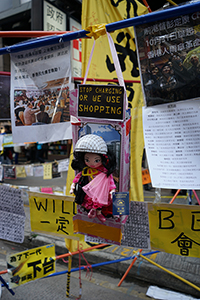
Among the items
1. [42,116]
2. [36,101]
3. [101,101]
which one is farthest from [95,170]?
[36,101]

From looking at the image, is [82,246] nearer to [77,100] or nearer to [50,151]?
[77,100]

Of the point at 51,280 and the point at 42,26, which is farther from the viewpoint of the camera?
the point at 42,26

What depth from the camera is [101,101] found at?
152 centimetres

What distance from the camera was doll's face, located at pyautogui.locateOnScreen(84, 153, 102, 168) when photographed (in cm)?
159

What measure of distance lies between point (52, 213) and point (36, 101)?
1012 millimetres

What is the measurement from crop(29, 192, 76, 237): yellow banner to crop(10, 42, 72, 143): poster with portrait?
577 mm

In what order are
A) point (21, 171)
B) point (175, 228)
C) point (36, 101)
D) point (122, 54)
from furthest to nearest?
point (21, 171) < point (122, 54) < point (36, 101) < point (175, 228)

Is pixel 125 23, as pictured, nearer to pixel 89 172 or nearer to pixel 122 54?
pixel 89 172

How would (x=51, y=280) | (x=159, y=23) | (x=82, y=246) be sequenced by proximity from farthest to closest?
(x=51, y=280) → (x=82, y=246) → (x=159, y=23)

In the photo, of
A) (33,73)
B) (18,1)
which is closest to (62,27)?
(18,1)

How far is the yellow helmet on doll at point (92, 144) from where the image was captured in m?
1.50

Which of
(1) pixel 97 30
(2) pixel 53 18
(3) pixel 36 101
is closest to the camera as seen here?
(1) pixel 97 30

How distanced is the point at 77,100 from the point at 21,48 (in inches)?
26.6

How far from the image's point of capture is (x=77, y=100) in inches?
62.5
